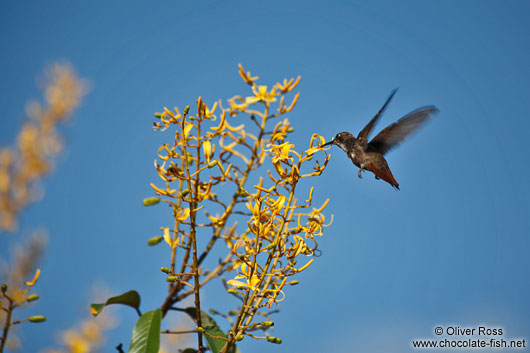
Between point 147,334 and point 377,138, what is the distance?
66.8 inches

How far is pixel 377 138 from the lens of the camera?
2738 mm

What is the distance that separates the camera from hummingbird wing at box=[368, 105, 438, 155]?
2542 mm

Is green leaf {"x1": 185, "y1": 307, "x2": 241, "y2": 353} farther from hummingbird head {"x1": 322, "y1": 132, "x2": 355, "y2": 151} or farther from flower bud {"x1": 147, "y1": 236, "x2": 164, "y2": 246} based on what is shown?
hummingbird head {"x1": 322, "y1": 132, "x2": 355, "y2": 151}

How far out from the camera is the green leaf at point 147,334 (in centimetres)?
168

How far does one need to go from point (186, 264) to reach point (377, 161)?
134 cm

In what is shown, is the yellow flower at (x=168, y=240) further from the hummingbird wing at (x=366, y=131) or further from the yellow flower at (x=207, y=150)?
the hummingbird wing at (x=366, y=131)

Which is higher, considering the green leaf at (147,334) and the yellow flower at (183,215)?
the yellow flower at (183,215)

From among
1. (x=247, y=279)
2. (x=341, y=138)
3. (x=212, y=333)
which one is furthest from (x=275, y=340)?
(x=341, y=138)

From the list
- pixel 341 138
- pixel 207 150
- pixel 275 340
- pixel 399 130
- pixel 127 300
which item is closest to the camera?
pixel 275 340

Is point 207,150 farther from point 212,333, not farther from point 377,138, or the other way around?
point 377,138

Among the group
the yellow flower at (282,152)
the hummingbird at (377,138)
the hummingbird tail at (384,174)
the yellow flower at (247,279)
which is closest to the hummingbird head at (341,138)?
the hummingbird at (377,138)

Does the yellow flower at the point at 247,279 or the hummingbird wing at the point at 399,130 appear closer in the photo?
the yellow flower at the point at 247,279

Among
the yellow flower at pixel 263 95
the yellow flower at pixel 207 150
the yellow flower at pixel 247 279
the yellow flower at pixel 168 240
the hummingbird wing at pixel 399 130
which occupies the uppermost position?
the hummingbird wing at pixel 399 130

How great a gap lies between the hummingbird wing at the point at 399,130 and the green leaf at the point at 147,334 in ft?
5.17
